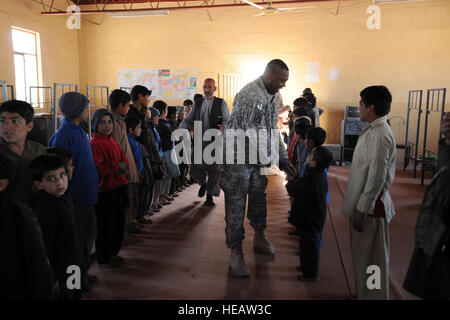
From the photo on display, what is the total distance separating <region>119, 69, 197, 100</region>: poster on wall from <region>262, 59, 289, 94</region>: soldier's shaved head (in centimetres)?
743

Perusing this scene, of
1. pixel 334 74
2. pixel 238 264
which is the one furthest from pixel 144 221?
pixel 334 74

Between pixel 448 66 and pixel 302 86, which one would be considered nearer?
pixel 448 66

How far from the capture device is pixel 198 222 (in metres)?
3.96

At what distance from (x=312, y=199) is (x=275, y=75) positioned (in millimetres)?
974

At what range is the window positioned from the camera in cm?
870

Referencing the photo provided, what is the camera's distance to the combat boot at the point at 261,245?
313 cm

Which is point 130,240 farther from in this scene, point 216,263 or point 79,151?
point 79,151

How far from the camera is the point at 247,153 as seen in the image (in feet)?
8.83

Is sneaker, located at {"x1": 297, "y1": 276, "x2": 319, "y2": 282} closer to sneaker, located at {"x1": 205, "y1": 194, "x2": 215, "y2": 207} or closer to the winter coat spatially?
the winter coat

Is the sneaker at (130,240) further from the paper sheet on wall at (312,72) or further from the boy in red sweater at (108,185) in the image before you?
the paper sheet on wall at (312,72)

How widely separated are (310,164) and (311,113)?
Result: 1.80 m

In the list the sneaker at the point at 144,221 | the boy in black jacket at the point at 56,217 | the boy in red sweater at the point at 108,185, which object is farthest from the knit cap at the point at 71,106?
the sneaker at the point at 144,221

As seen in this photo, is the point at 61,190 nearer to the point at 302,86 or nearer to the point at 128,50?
the point at 302,86

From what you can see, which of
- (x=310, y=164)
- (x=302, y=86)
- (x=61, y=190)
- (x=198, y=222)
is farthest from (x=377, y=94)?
(x=302, y=86)
